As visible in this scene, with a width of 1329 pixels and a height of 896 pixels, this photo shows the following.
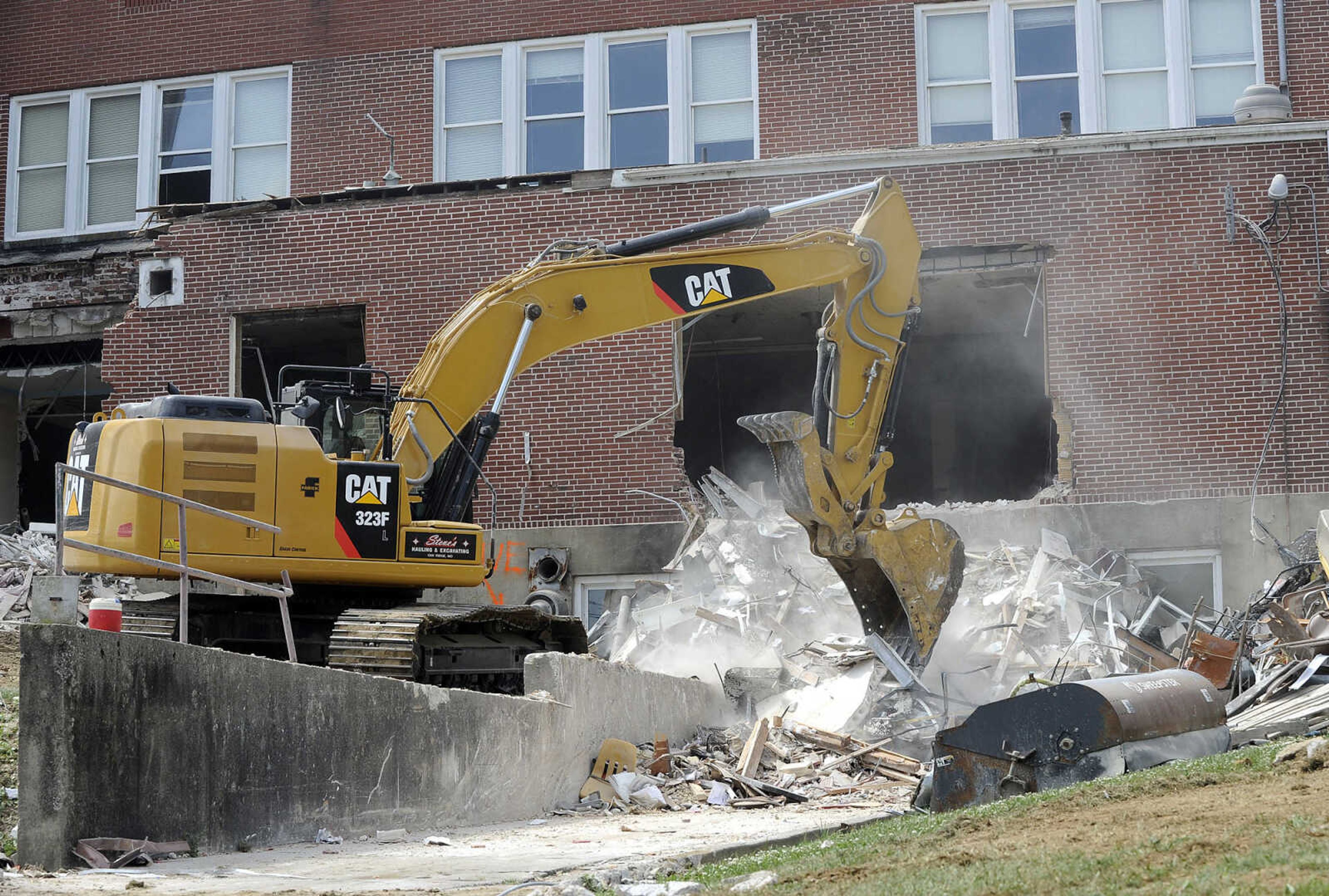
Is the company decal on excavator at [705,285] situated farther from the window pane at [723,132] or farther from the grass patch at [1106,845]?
the window pane at [723,132]

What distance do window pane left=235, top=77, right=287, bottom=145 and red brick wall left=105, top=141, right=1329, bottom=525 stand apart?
2.89 metres

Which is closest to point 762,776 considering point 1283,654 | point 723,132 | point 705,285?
point 705,285

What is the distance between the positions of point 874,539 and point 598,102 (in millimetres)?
11317

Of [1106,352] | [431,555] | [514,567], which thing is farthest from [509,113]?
[431,555]

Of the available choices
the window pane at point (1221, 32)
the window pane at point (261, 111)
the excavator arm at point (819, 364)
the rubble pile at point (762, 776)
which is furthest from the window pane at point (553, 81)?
the rubble pile at point (762, 776)

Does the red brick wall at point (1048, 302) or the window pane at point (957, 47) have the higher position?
the window pane at point (957, 47)

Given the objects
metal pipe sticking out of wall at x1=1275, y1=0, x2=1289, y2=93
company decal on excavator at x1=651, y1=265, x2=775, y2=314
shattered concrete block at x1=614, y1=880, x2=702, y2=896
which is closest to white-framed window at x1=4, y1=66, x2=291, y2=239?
company decal on excavator at x1=651, y1=265, x2=775, y2=314

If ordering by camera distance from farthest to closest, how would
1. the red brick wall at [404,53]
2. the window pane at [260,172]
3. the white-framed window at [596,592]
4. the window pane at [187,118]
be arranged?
the window pane at [187,118]
the window pane at [260,172]
the red brick wall at [404,53]
the white-framed window at [596,592]

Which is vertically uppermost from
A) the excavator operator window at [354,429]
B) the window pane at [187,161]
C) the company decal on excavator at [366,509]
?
the window pane at [187,161]

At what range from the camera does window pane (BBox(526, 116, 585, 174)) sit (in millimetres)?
23250

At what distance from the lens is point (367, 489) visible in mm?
12625

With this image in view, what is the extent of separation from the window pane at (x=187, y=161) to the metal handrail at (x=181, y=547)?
1348 centimetres

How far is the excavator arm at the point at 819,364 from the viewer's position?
44.3 feet

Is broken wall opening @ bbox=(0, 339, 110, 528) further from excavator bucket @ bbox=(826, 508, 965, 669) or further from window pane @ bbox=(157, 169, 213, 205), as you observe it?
excavator bucket @ bbox=(826, 508, 965, 669)
